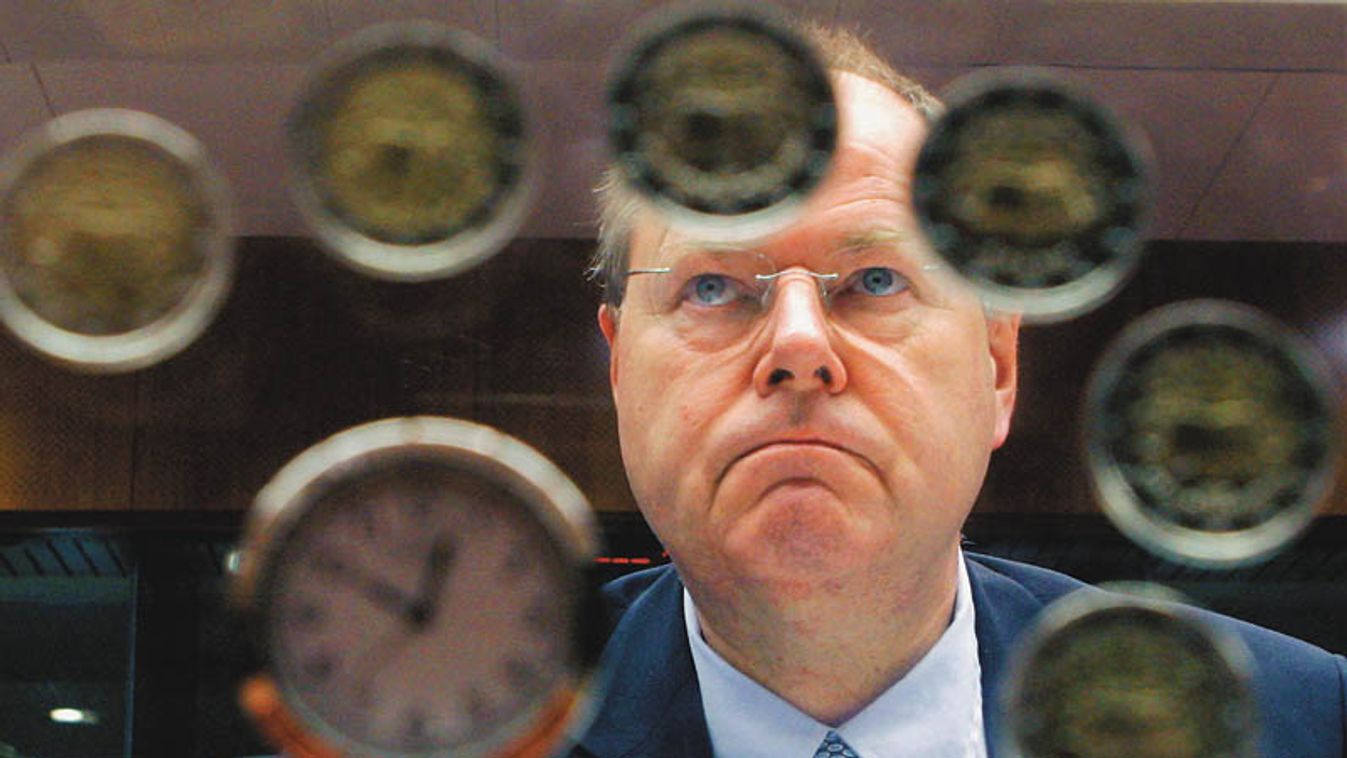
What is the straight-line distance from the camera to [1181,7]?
1.05 metres

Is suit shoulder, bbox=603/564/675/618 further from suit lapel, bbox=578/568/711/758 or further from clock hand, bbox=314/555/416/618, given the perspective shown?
clock hand, bbox=314/555/416/618

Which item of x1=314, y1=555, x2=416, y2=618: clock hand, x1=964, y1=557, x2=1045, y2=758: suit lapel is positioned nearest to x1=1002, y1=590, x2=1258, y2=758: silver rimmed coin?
x1=964, y1=557, x2=1045, y2=758: suit lapel

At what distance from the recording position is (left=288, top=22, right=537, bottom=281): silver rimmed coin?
85cm

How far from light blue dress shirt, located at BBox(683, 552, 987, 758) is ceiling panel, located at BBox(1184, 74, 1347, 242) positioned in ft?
1.35

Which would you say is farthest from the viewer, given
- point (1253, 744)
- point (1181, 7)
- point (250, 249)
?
point (1181, 7)

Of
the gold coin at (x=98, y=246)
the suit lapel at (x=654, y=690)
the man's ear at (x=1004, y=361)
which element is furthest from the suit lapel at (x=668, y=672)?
the gold coin at (x=98, y=246)

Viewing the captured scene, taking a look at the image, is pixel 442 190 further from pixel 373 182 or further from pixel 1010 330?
pixel 1010 330

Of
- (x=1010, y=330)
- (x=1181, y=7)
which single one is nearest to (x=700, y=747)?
(x=1010, y=330)

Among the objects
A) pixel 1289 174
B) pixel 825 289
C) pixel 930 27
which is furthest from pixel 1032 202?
pixel 1289 174

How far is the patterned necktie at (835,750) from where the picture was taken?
2.97 ft

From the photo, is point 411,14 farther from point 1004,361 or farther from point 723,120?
point 1004,361

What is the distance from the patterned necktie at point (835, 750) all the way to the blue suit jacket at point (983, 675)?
0.07 metres

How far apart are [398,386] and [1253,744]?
2.02 ft

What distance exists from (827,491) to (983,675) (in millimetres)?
149
